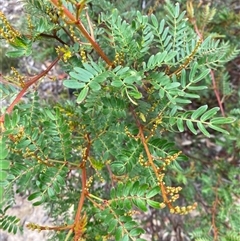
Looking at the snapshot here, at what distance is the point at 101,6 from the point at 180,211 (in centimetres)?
63

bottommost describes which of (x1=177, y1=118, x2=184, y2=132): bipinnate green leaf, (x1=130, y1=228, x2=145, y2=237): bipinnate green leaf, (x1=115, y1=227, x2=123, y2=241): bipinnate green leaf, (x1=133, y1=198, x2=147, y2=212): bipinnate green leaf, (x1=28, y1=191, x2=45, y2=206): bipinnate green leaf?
(x1=130, y1=228, x2=145, y2=237): bipinnate green leaf

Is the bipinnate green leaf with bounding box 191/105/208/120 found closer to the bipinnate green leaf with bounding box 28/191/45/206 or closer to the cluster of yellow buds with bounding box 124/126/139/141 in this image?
the cluster of yellow buds with bounding box 124/126/139/141

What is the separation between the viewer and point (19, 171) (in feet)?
2.31

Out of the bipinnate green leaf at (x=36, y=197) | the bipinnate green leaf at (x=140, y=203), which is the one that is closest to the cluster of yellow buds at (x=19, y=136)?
the bipinnate green leaf at (x=36, y=197)

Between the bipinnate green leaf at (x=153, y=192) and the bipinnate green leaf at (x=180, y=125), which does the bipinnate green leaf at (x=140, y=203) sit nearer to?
the bipinnate green leaf at (x=153, y=192)

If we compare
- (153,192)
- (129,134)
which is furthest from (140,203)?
(129,134)

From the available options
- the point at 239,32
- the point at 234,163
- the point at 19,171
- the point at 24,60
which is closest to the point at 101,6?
the point at 19,171

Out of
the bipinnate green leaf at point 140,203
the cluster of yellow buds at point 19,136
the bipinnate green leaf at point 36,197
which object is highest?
the cluster of yellow buds at point 19,136

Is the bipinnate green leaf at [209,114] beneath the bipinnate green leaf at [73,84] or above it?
beneath

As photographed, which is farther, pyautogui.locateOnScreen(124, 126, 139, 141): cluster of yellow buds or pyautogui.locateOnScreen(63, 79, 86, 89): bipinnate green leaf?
pyautogui.locateOnScreen(124, 126, 139, 141): cluster of yellow buds

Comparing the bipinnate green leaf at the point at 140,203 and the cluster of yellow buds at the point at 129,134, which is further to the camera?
the cluster of yellow buds at the point at 129,134

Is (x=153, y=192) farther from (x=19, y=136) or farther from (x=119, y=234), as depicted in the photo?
(x=19, y=136)

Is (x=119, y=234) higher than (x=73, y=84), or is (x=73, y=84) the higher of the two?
(x=73, y=84)

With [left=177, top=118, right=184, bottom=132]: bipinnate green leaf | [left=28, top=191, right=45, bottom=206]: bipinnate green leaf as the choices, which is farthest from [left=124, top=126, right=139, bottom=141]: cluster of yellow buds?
[left=28, top=191, right=45, bottom=206]: bipinnate green leaf
